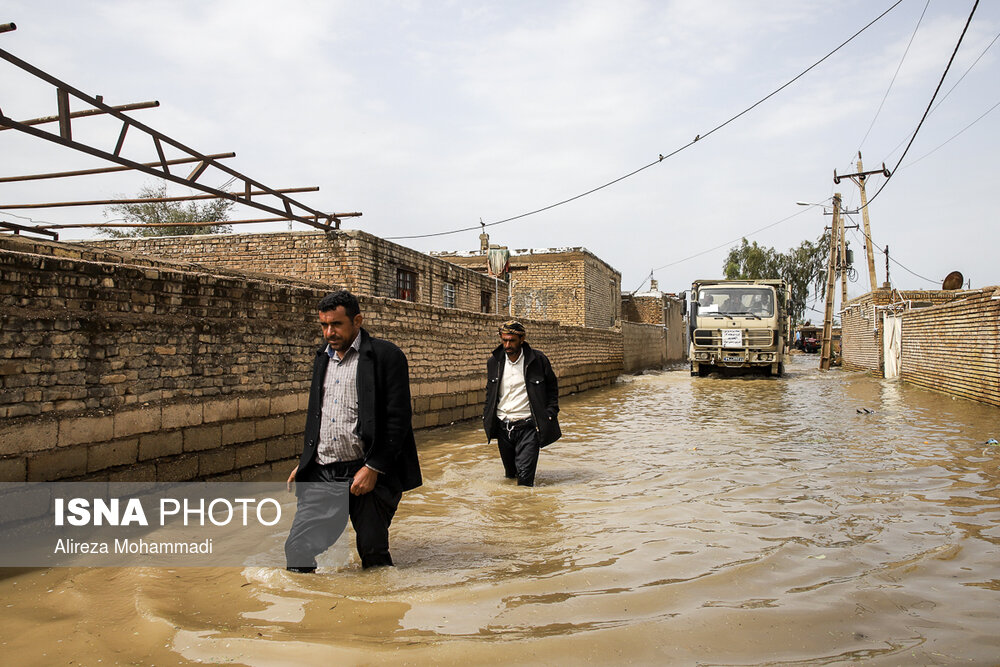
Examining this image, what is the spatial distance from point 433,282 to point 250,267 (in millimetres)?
4383

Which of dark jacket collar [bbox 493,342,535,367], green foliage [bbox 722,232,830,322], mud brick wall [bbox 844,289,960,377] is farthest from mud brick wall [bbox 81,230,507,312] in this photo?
green foliage [bbox 722,232,830,322]

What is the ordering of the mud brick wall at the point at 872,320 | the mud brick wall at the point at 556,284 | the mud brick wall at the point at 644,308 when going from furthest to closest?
the mud brick wall at the point at 644,308 < the mud brick wall at the point at 556,284 < the mud brick wall at the point at 872,320

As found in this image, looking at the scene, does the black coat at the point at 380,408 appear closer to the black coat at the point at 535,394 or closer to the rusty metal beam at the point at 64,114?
the black coat at the point at 535,394

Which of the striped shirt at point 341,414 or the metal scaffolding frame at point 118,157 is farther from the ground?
the metal scaffolding frame at point 118,157

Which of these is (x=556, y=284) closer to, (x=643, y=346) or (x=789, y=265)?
(x=643, y=346)

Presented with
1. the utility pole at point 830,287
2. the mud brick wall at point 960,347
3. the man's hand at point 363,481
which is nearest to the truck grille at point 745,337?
the mud brick wall at point 960,347

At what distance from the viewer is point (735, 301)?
67.6 feet

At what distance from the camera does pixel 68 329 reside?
15.0 ft

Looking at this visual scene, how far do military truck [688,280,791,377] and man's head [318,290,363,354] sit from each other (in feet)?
60.0

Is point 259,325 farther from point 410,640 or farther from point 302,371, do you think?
point 410,640

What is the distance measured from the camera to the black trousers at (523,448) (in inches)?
229

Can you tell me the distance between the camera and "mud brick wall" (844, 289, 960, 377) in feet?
71.3

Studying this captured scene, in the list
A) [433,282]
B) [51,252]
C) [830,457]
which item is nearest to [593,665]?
[830,457]

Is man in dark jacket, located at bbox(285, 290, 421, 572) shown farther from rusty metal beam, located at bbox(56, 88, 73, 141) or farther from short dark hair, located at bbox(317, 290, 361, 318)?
rusty metal beam, located at bbox(56, 88, 73, 141)
